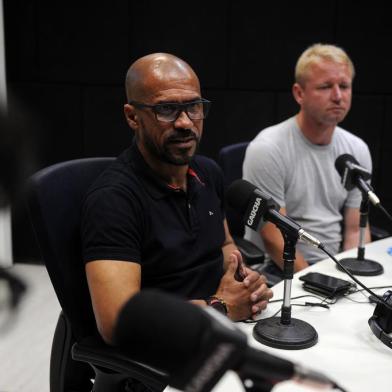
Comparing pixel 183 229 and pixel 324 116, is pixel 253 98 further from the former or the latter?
pixel 183 229

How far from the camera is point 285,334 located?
1.16 metres

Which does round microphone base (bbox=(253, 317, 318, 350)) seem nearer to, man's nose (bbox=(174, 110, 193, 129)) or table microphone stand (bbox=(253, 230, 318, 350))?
table microphone stand (bbox=(253, 230, 318, 350))

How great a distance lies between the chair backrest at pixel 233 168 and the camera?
86.4 inches

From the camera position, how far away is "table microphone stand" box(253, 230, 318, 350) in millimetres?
1089

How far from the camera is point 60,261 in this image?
49.6 inches

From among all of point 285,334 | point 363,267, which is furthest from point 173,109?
point 363,267

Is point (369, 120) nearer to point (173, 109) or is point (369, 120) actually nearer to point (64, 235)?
point (173, 109)

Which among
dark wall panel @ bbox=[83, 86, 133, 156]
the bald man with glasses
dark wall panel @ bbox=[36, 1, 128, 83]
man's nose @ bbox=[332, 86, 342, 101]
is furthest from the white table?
dark wall panel @ bbox=[36, 1, 128, 83]

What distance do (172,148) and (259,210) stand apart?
0.41 m

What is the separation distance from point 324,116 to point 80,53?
71.7 inches

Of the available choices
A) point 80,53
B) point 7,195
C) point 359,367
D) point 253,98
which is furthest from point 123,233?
point 80,53

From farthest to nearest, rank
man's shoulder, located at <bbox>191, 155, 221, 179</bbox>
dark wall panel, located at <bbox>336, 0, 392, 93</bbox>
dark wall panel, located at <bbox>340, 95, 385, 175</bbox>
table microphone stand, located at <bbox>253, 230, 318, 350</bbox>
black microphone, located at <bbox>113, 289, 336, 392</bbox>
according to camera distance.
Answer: dark wall panel, located at <bbox>340, 95, 385, 175</bbox> < dark wall panel, located at <bbox>336, 0, 392, 93</bbox> < man's shoulder, located at <bbox>191, 155, 221, 179</bbox> < table microphone stand, located at <bbox>253, 230, 318, 350</bbox> < black microphone, located at <bbox>113, 289, 336, 392</bbox>

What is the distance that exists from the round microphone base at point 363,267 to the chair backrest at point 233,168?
596 millimetres

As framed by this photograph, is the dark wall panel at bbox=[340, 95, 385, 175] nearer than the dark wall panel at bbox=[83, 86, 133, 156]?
Yes
